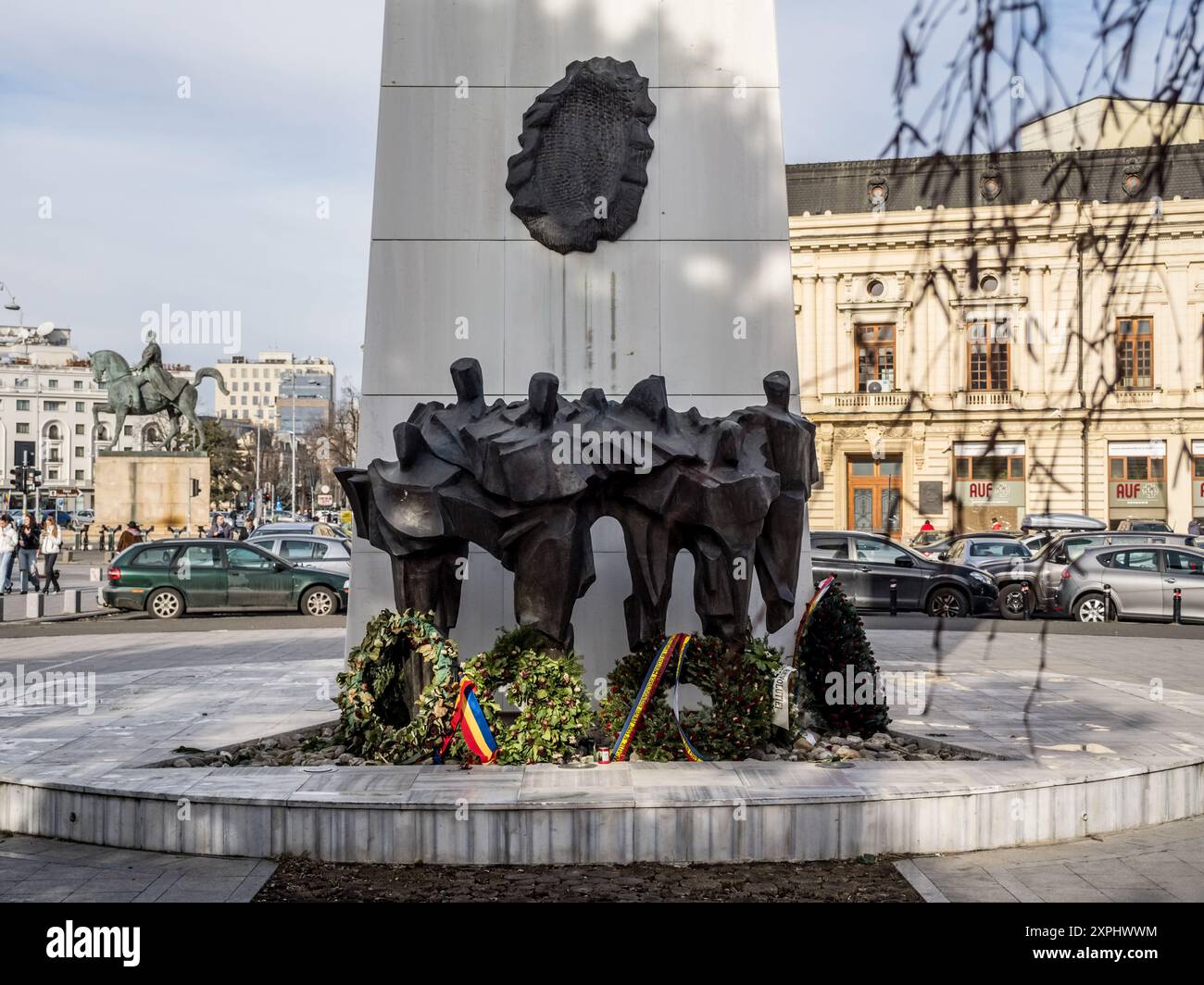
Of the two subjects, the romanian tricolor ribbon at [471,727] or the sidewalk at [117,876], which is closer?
the sidewalk at [117,876]

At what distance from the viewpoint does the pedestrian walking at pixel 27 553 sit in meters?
29.3

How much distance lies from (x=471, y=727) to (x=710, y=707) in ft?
5.20

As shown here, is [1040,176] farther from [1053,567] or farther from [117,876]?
[1053,567]

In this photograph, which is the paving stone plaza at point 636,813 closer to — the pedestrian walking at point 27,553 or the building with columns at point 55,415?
the pedestrian walking at point 27,553

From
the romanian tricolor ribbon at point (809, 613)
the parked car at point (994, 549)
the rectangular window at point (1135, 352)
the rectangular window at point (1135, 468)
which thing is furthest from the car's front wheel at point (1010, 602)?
the rectangular window at point (1135, 352)

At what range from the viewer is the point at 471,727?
26.2 ft

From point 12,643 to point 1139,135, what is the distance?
60.7ft

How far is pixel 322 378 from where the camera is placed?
18288cm

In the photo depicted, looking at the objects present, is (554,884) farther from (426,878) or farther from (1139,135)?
(1139,135)

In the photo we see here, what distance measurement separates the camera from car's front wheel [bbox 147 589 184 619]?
23.1 m

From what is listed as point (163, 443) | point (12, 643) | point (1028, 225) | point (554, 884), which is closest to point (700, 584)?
point (554, 884)

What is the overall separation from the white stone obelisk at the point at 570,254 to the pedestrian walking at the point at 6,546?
20819mm

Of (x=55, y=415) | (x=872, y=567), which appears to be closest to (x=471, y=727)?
(x=872, y=567)

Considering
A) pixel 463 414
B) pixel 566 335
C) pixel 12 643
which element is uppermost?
pixel 566 335
